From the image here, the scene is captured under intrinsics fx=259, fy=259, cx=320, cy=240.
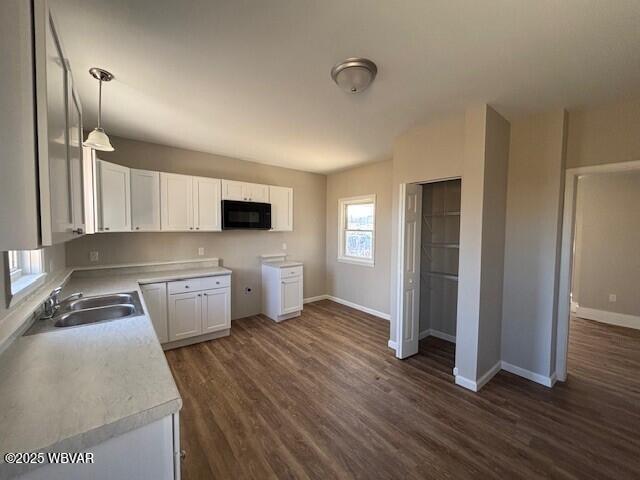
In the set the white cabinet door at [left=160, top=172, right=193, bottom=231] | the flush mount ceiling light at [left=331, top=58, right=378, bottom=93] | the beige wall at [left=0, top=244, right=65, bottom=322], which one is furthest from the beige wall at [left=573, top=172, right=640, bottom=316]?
the beige wall at [left=0, top=244, right=65, bottom=322]

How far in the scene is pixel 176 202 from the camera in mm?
3449

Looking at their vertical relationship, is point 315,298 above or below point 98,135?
below

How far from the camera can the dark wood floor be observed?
67.1 inches

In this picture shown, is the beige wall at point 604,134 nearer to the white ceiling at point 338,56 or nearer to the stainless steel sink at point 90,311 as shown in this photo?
the white ceiling at point 338,56

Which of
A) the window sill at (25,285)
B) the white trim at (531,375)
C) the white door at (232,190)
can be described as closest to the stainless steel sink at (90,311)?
the window sill at (25,285)

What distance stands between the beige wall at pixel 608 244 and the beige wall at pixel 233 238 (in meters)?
4.51

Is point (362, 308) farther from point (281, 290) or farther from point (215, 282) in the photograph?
point (215, 282)

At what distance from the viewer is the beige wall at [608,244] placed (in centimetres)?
393

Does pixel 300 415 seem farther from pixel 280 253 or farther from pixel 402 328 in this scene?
pixel 280 253

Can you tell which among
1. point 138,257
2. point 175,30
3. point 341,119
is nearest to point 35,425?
point 175,30

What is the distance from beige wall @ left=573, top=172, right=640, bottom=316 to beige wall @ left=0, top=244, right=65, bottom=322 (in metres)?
6.76

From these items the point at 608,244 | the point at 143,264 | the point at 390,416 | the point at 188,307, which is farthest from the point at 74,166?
the point at 608,244

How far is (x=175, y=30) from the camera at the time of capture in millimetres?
1491

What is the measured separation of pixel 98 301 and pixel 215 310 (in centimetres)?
141
